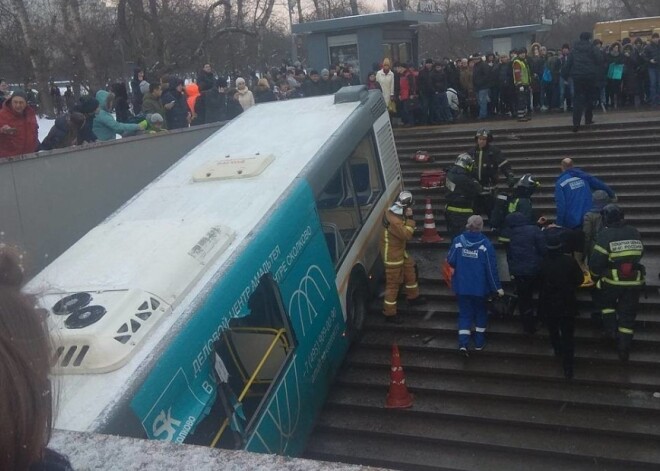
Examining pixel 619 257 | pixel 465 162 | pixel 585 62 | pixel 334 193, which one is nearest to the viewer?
pixel 619 257

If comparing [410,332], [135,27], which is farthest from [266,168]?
[135,27]

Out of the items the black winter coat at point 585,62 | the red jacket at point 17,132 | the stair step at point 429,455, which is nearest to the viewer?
the stair step at point 429,455

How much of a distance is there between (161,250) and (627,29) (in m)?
27.4

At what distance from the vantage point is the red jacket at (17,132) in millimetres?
9188

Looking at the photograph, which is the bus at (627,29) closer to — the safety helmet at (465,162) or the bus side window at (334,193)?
the safety helmet at (465,162)

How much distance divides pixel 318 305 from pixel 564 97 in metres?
13.0

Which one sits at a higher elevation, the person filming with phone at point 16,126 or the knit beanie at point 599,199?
the person filming with phone at point 16,126

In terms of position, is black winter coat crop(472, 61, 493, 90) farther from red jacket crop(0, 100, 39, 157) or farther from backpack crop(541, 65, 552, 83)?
red jacket crop(0, 100, 39, 157)

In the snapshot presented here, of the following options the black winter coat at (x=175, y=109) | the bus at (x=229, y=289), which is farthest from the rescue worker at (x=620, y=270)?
the black winter coat at (x=175, y=109)

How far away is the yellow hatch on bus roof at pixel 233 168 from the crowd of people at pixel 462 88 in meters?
6.21

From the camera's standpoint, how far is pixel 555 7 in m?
56.6

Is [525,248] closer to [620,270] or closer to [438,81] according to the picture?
[620,270]

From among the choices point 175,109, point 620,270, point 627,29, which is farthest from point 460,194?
point 627,29

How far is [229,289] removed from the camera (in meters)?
5.60
